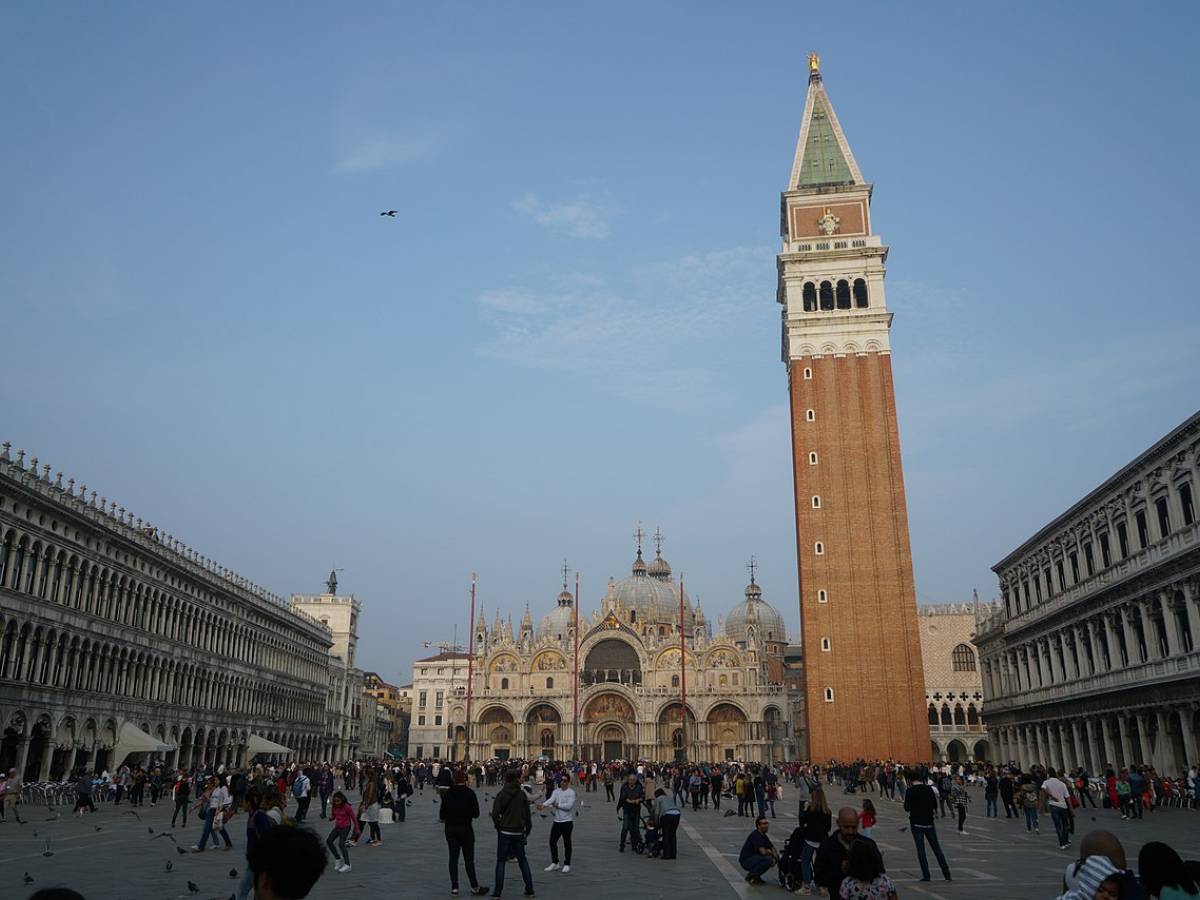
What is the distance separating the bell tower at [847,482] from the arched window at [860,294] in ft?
0.26

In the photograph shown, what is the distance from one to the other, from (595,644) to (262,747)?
38569 mm

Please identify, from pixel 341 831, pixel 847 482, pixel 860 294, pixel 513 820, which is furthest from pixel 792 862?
pixel 860 294

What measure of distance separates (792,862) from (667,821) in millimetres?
3574

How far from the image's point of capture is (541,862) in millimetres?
17094

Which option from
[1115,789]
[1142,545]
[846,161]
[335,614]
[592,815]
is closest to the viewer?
[1115,789]

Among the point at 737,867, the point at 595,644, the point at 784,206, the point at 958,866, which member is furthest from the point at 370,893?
the point at 595,644

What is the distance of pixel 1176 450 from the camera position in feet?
103

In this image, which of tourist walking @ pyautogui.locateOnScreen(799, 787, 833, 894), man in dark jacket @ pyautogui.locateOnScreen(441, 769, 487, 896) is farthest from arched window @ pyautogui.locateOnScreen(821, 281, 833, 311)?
man in dark jacket @ pyautogui.locateOnScreen(441, 769, 487, 896)

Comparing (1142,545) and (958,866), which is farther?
(1142,545)

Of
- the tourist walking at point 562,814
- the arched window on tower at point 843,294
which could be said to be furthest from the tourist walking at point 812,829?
the arched window on tower at point 843,294

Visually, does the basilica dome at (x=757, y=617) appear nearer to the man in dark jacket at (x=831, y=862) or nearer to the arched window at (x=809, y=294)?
the arched window at (x=809, y=294)

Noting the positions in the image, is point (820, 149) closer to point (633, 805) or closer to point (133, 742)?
point (133, 742)

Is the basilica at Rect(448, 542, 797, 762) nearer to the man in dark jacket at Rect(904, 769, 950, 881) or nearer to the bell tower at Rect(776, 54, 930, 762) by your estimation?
the bell tower at Rect(776, 54, 930, 762)

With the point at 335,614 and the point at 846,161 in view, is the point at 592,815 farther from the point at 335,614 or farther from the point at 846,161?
the point at 335,614
